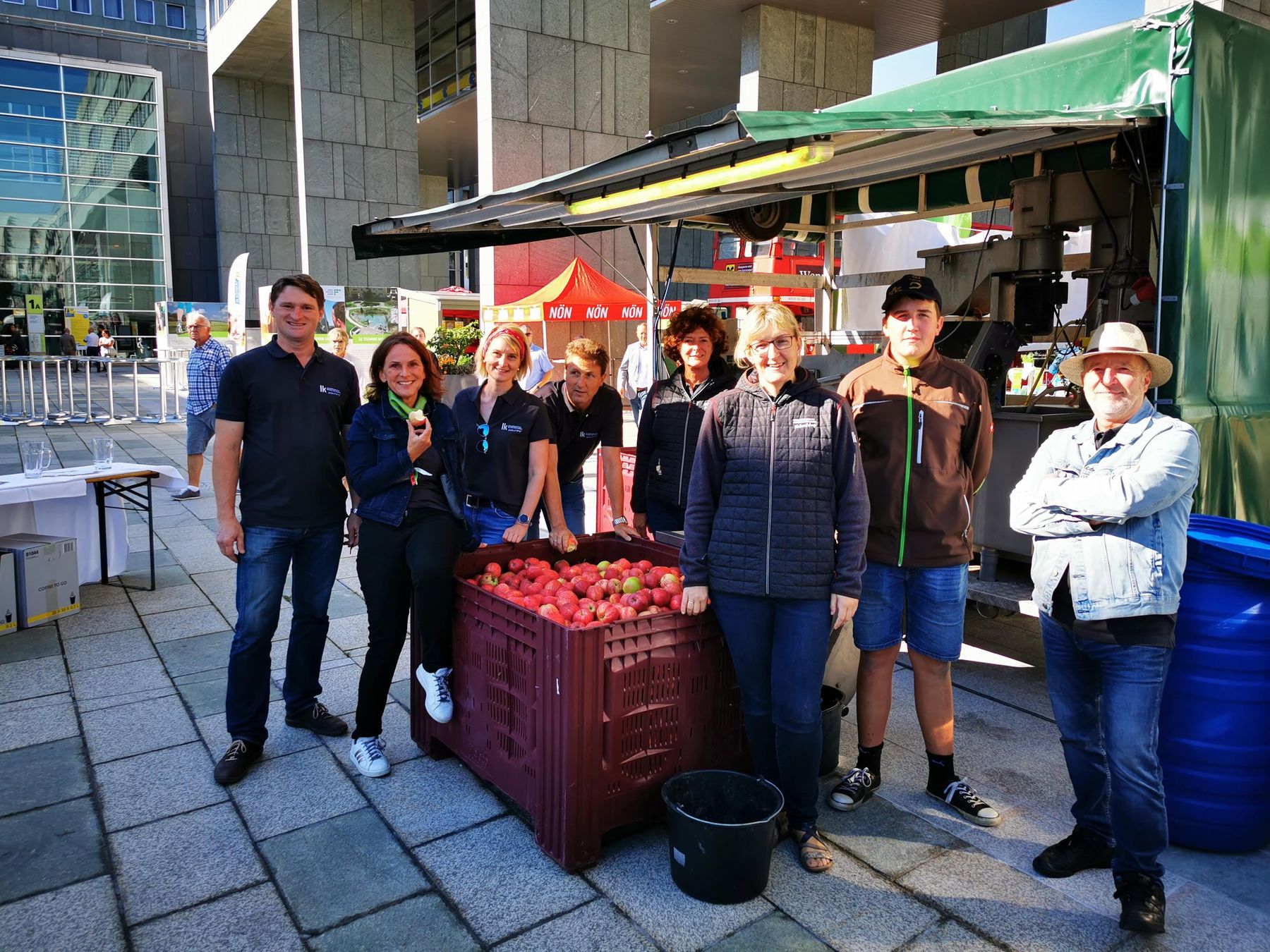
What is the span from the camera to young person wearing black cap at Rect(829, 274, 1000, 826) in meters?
3.30

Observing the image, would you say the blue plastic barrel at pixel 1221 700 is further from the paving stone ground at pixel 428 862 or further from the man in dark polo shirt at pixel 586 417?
the man in dark polo shirt at pixel 586 417

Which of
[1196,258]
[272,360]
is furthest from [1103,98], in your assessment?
[272,360]

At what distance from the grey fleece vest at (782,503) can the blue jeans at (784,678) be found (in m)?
0.08

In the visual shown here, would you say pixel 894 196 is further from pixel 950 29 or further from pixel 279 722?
pixel 950 29

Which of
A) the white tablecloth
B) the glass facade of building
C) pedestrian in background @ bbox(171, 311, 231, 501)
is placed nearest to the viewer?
the white tablecloth

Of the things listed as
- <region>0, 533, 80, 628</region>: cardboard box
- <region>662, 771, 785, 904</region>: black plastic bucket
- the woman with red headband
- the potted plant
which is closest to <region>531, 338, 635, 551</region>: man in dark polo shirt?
the woman with red headband

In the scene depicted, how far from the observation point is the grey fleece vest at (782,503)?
2.93m

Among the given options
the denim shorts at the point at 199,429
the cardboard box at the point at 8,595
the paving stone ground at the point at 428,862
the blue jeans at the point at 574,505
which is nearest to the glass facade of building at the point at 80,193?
the denim shorts at the point at 199,429

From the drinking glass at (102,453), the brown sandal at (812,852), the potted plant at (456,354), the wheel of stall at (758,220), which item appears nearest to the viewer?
the brown sandal at (812,852)

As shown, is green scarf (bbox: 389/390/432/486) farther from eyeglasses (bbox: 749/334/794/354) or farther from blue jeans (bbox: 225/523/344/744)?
eyeglasses (bbox: 749/334/794/354)

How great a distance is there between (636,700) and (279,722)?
208 cm

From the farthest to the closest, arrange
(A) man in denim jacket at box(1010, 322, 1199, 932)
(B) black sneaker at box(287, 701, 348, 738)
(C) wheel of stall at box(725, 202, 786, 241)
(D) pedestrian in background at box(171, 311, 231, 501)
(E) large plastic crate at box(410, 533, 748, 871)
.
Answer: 1. (D) pedestrian in background at box(171, 311, 231, 501)
2. (C) wheel of stall at box(725, 202, 786, 241)
3. (B) black sneaker at box(287, 701, 348, 738)
4. (E) large plastic crate at box(410, 533, 748, 871)
5. (A) man in denim jacket at box(1010, 322, 1199, 932)

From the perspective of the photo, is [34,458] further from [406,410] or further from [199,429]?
[406,410]

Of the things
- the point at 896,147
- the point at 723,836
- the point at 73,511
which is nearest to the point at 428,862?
the point at 723,836
